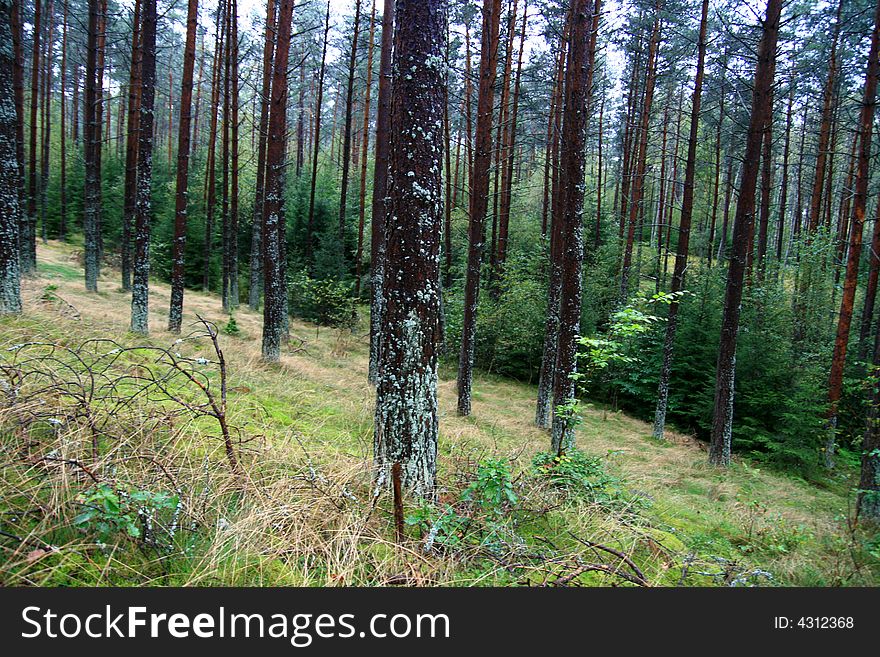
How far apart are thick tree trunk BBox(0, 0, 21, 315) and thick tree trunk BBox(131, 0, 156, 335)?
2452 millimetres

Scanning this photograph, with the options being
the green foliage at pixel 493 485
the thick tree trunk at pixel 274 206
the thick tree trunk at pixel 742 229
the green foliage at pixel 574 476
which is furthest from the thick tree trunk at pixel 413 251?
the thick tree trunk at pixel 742 229

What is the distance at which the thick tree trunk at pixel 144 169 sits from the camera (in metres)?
9.59

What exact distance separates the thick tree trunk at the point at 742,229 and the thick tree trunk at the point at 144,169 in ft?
38.9

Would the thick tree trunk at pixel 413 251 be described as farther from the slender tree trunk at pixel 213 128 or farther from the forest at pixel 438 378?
the slender tree trunk at pixel 213 128

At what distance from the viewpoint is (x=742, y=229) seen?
376 inches

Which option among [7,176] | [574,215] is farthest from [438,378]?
[7,176]

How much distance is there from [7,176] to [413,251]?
7.19 metres

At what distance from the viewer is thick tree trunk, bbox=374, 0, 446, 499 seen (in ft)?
11.9

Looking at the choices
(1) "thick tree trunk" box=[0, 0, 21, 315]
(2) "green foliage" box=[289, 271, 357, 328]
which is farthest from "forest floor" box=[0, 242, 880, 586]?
(2) "green foliage" box=[289, 271, 357, 328]

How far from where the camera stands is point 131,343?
799 cm

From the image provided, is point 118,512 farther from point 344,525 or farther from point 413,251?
point 413,251
